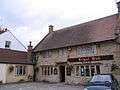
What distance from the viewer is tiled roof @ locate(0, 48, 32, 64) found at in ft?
106

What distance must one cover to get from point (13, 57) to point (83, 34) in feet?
42.5

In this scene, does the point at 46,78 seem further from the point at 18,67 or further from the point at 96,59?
the point at 96,59

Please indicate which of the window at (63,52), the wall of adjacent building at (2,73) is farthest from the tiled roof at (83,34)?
the wall of adjacent building at (2,73)

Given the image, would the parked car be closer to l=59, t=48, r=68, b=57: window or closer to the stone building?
the stone building

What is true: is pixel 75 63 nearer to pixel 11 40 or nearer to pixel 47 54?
Result: pixel 47 54

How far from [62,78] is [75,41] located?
6.55 m

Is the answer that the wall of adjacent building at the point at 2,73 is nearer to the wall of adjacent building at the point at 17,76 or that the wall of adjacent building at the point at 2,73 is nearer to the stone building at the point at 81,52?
the wall of adjacent building at the point at 17,76

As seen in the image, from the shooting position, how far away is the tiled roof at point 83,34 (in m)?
26.7

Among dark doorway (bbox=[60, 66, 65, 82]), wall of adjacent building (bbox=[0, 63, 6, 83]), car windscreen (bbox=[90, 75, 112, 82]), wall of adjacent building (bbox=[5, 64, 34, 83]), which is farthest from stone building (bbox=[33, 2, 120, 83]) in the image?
car windscreen (bbox=[90, 75, 112, 82])

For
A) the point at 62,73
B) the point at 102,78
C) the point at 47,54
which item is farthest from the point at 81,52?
the point at 102,78

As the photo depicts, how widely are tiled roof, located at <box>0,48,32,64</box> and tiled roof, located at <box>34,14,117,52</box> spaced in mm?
2649

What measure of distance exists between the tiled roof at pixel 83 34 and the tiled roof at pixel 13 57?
2649 mm

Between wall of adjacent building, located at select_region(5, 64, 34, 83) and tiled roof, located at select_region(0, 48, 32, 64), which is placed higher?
tiled roof, located at select_region(0, 48, 32, 64)

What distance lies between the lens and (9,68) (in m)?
31.8
